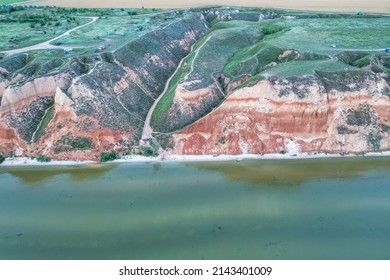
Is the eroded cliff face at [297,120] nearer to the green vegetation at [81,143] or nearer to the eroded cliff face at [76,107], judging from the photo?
the eroded cliff face at [76,107]

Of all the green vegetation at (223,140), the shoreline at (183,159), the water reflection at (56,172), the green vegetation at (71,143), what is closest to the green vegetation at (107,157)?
the shoreline at (183,159)

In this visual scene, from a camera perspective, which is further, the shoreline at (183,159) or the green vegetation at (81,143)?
the green vegetation at (81,143)

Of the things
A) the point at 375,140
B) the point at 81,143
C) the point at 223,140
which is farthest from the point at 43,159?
the point at 375,140

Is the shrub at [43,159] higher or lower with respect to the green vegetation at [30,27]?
lower

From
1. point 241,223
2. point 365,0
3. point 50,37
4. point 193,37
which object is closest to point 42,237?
point 241,223

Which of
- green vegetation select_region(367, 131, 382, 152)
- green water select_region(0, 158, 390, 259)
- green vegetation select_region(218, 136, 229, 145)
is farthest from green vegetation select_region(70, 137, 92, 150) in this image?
green vegetation select_region(367, 131, 382, 152)
